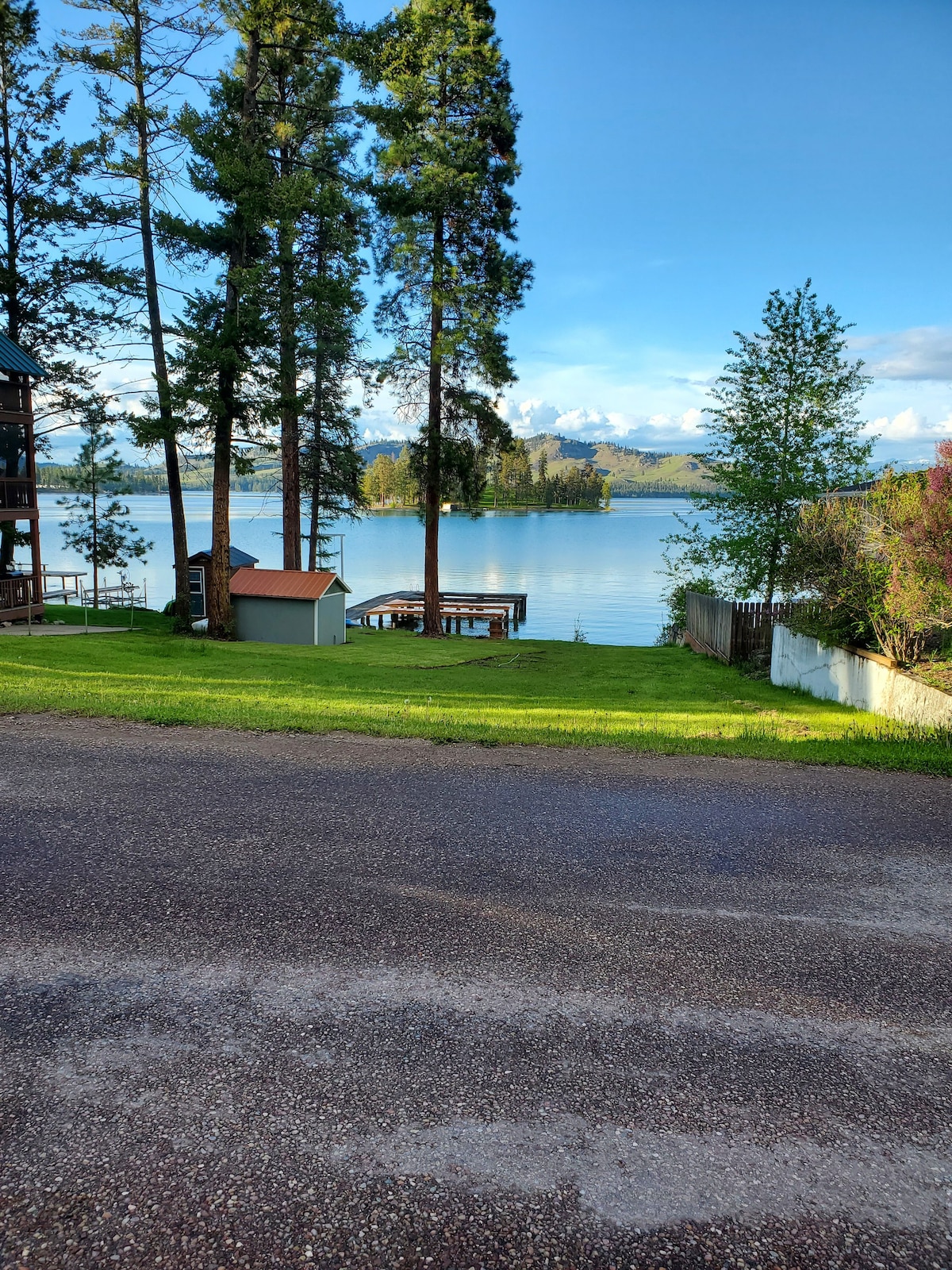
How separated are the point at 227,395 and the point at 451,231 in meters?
10.3

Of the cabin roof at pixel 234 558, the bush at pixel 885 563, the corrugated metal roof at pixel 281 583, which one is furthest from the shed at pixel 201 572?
the bush at pixel 885 563

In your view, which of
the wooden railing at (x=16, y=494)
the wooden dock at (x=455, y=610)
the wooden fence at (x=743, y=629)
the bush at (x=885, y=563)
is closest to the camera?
the bush at (x=885, y=563)

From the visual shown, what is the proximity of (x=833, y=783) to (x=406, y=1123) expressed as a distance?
540cm

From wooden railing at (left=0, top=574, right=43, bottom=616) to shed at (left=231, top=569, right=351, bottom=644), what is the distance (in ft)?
18.4

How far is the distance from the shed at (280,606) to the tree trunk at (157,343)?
66.3 inches

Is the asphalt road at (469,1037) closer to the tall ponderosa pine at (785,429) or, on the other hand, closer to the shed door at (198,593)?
the tall ponderosa pine at (785,429)

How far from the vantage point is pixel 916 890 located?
4.80 metres

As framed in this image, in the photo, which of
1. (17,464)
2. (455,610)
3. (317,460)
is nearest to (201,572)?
(317,460)

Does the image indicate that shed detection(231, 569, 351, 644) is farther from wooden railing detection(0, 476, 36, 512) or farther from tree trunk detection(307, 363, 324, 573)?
wooden railing detection(0, 476, 36, 512)

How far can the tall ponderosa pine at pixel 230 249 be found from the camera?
57.3ft

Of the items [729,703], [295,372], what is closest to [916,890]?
[729,703]

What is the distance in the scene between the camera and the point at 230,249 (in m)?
18.9

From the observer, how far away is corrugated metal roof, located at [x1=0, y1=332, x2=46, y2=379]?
21766mm

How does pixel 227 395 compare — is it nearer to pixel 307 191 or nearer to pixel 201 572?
pixel 307 191
